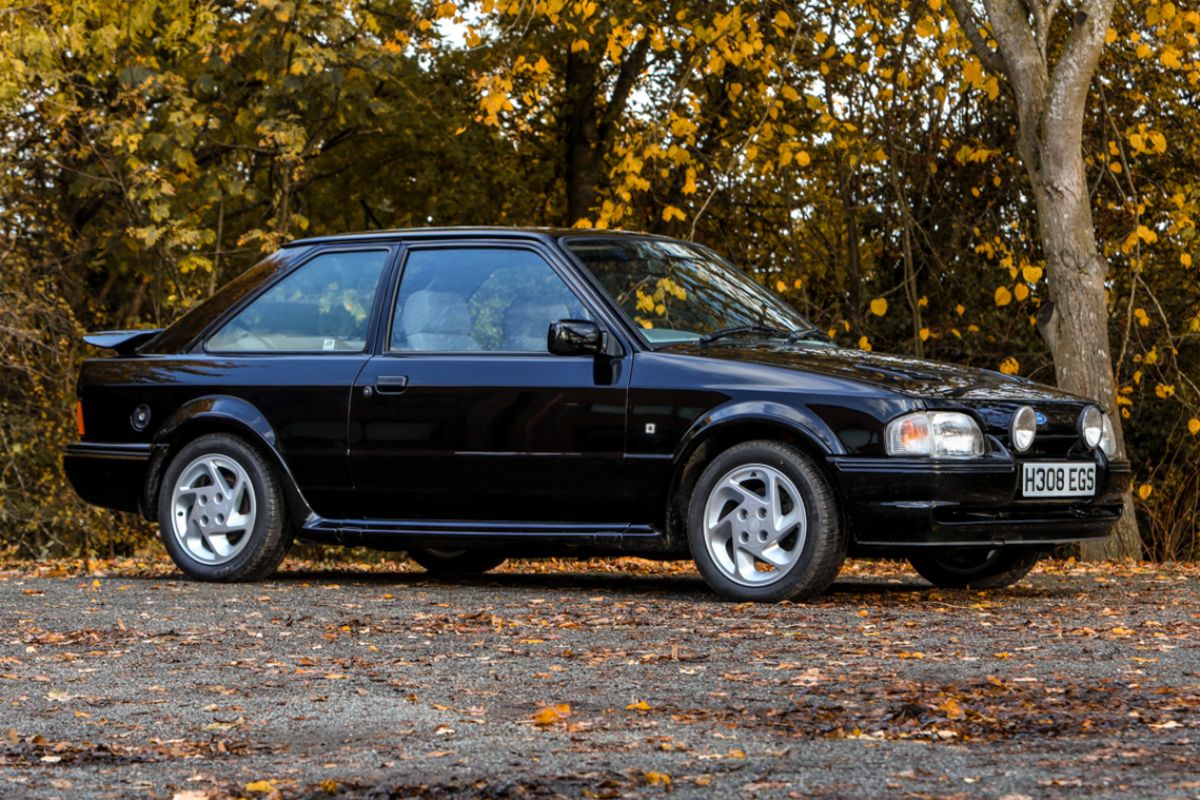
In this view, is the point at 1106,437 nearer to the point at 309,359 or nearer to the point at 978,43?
the point at 309,359

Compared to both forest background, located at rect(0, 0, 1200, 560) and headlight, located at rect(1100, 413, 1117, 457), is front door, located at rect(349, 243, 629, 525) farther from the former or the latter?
forest background, located at rect(0, 0, 1200, 560)

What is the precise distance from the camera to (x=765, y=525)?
8.12 metres

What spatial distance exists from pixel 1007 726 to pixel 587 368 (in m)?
3.89

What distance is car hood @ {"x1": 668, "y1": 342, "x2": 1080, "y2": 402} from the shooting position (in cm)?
808

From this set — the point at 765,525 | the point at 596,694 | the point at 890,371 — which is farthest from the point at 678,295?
the point at 596,694

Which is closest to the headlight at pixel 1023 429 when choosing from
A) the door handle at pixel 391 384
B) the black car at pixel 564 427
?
the black car at pixel 564 427

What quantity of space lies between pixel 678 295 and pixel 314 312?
1.89 m

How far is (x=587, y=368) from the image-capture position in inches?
338

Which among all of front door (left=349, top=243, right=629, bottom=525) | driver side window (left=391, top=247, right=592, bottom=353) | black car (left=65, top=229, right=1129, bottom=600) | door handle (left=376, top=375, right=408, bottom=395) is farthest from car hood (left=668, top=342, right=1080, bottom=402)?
door handle (left=376, top=375, right=408, bottom=395)

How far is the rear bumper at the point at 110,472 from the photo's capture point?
9.78 meters

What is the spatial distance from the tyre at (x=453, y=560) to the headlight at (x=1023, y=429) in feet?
11.5

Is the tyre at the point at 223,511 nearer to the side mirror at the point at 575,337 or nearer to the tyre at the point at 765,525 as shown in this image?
the side mirror at the point at 575,337

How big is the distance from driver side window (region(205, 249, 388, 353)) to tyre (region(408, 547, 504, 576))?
1.65m

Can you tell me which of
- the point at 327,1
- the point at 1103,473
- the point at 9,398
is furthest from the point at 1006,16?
the point at 9,398
